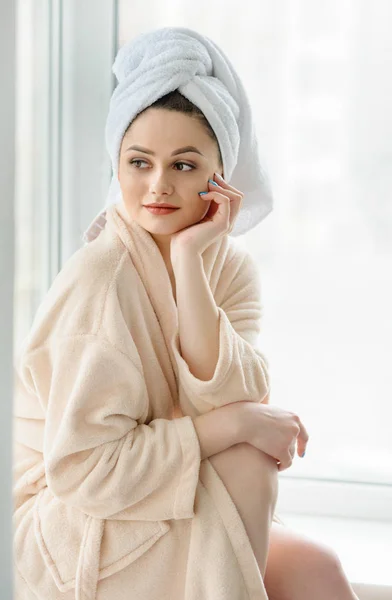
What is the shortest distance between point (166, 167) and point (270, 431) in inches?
17.8

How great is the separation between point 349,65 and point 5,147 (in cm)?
113

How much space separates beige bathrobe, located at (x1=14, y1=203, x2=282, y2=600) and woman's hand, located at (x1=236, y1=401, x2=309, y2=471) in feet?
0.14

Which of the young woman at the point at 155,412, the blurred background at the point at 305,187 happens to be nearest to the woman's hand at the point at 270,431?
the young woman at the point at 155,412

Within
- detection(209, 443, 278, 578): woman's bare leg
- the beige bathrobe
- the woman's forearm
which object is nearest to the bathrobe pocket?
the beige bathrobe

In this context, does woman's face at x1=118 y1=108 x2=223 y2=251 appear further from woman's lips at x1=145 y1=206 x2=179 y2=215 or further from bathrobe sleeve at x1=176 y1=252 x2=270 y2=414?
bathrobe sleeve at x1=176 y1=252 x2=270 y2=414

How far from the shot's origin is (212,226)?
4.02ft

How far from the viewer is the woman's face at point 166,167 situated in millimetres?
1168

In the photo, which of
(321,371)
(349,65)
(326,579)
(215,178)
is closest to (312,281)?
(321,371)

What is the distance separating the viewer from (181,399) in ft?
4.05

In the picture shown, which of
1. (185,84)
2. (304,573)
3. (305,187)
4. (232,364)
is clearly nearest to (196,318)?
(232,364)

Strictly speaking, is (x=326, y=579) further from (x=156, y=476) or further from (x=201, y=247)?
(x=201, y=247)

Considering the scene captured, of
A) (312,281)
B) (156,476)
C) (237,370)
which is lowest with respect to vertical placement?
(156,476)

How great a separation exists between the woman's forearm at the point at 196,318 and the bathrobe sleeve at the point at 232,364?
0.05 feet

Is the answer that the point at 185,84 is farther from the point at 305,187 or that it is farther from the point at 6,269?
the point at 305,187
